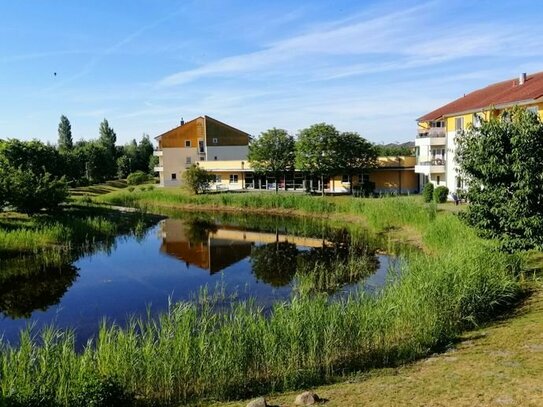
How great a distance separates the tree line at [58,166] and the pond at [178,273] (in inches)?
176

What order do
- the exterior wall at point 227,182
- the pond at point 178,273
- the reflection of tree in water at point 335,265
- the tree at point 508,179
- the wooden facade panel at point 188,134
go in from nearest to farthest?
the tree at point 508,179 → the pond at point 178,273 → the reflection of tree in water at point 335,265 → the exterior wall at point 227,182 → the wooden facade panel at point 188,134

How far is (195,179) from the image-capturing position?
5088cm

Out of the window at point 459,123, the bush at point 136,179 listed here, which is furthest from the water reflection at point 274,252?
the bush at point 136,179

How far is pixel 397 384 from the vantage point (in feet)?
25.3

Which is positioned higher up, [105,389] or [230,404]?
[105,389]

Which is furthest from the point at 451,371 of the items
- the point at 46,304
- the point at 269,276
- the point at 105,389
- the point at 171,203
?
the point at 171,203

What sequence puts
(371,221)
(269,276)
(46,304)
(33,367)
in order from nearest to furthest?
(33,367), (46,304), (269,276), (371,221)

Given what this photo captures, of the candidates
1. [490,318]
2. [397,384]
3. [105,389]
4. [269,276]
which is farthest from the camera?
[269,276]

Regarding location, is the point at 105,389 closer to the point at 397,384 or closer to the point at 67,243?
the point at 397,384

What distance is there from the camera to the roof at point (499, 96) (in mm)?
27922

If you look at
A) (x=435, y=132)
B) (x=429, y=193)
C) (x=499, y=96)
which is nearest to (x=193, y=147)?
(x=435, y=132)

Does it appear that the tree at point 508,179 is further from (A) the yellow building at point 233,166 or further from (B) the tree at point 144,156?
(B) the tree at point 144,156

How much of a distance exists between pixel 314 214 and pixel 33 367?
100ft

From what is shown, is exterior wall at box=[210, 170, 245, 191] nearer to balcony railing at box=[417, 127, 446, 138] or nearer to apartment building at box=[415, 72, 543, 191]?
apartment building at box=[415, 72, 543, 191]
